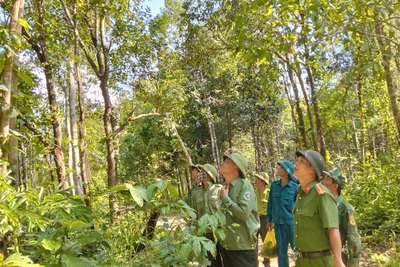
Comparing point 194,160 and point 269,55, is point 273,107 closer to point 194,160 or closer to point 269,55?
point 194,160

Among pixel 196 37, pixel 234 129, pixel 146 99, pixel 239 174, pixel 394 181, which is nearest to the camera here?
pixel 239 174

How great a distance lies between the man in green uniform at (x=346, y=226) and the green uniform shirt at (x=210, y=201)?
143 cm

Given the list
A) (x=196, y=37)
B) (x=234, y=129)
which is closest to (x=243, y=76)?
(x=234, y=129)

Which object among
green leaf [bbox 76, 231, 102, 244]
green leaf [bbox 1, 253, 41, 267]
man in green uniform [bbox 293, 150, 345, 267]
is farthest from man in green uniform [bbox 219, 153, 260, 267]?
green leaf [bbox 1, 253, 41, 267]

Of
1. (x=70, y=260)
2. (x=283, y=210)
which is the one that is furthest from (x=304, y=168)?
(x=283, y=210)

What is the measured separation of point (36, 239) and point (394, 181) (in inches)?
323

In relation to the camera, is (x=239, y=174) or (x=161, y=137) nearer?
(x=239, y=174)

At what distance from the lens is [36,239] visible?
5.15 feet

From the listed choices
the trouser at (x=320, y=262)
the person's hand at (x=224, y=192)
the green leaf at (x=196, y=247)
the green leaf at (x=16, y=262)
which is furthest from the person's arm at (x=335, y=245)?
the green leaf at (x=16, y=262)

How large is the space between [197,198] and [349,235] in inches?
74.7

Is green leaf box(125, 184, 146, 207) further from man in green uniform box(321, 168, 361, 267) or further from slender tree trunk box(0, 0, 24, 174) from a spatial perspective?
man in green uniform box(321, 168, 361, 267)

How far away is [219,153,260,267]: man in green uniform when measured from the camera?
10.6 feet

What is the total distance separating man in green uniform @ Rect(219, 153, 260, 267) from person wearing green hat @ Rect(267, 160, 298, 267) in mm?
1293

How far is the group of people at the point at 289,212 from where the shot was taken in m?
2.57
